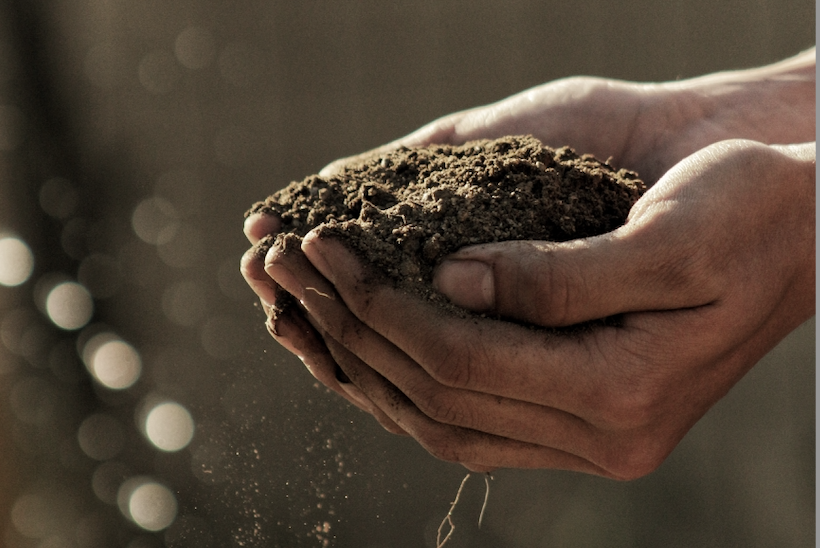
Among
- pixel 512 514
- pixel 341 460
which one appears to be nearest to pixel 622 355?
pixel 341 460

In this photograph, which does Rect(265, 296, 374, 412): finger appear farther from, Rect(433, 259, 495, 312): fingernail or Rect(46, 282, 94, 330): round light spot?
Rect(46, 282, 94, 330): round light spot

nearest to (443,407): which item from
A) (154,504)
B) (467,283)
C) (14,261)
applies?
(467,283)

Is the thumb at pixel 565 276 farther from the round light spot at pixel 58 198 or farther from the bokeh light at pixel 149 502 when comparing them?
the round light spot at pixel 58 198

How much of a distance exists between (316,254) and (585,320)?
538 millimetres

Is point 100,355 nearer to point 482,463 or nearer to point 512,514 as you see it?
point 512,514

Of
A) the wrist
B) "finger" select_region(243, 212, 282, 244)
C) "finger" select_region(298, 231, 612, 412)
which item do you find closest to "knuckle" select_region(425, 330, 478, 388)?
"finger" select_region(298, 231, 612, 412)

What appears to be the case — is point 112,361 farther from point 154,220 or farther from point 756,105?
point 756,105

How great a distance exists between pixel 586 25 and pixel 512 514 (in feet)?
7.80

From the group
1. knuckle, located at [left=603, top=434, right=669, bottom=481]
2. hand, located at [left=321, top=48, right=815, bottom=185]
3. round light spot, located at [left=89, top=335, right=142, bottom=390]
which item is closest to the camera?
knuckle, located at [left=603, top=434, right=669, bottom=481]

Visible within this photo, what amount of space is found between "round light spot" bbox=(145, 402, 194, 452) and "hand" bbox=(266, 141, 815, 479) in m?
1.88

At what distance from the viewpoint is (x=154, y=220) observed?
312 cm

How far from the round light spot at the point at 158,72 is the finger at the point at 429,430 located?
2287 millimetres

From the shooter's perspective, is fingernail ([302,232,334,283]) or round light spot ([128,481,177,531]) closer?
fingernail ([302,232,334,283])

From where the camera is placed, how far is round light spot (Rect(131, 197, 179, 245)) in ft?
10.2
